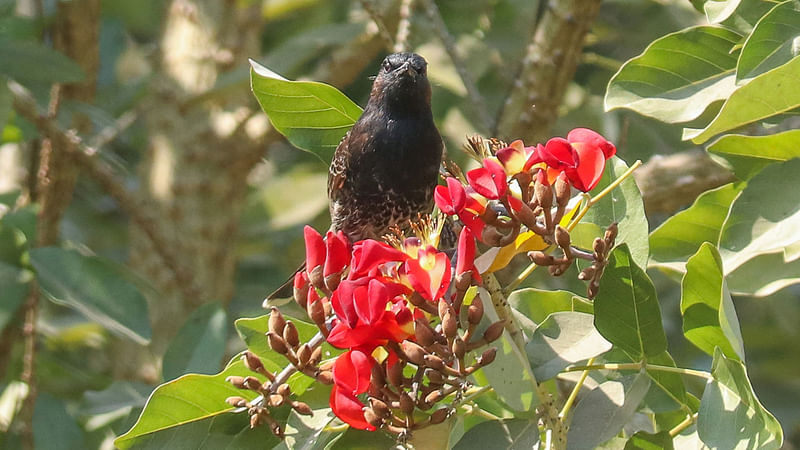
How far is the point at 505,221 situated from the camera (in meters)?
1.58

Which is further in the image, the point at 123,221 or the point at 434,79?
the point at 123,221

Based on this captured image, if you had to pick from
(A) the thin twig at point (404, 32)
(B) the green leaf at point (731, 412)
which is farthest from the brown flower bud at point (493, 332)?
(A) the thin twig at point (404, 32)

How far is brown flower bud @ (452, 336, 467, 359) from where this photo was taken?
1.45 meters

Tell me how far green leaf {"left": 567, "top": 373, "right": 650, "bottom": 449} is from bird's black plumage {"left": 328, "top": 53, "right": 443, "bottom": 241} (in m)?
0.94

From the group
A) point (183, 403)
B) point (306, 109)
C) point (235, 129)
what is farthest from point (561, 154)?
point (235, 129)

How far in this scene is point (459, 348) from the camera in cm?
145

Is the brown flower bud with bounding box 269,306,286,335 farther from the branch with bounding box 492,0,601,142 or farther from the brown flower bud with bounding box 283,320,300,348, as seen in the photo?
the branch with bounding box 492,0,601,142

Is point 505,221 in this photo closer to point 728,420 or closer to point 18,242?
point 728,420

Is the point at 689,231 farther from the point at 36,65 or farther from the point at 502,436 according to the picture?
the point at 36,65

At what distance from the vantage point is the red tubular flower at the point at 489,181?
1.52 m

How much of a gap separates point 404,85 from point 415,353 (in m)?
1.29

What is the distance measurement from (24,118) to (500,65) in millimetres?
1671

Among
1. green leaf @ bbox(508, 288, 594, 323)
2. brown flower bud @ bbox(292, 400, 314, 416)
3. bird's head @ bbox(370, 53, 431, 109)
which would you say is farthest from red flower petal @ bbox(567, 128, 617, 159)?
bird's head @ bbox(370, 53, 431, 109)

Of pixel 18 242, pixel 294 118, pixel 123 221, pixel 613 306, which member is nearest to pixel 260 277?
pixel 123 221
